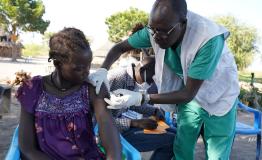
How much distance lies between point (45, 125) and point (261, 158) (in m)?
3.29

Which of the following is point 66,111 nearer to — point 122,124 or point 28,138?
point 28,138

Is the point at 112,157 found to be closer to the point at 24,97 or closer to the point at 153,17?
the point at 24,97

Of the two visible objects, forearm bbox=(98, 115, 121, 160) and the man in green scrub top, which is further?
the man in green scrub top

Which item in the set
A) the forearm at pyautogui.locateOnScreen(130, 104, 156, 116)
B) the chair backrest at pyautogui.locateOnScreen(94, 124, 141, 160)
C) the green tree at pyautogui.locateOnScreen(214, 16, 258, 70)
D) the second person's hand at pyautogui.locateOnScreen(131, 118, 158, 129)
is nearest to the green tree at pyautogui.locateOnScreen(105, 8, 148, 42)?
the green tree at pyautogui.locateOnScreen(214, 16, 258, 70)

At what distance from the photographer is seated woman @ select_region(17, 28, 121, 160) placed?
1660 mm

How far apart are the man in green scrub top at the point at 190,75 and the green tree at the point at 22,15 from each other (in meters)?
27.5

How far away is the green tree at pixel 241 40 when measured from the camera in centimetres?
3759

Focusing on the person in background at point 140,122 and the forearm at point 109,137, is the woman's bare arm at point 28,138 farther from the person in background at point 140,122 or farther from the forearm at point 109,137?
the person in background at point 140,122

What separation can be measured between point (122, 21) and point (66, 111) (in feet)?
112

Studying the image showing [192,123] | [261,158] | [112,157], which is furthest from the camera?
[261,158]

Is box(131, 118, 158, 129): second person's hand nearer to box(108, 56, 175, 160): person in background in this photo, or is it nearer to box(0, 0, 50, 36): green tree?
box(108, 56, 175, 160): person in background

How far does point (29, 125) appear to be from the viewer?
172 centimetres

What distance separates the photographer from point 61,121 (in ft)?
5.51

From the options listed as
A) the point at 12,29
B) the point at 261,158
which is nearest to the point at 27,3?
the point at 12,29
